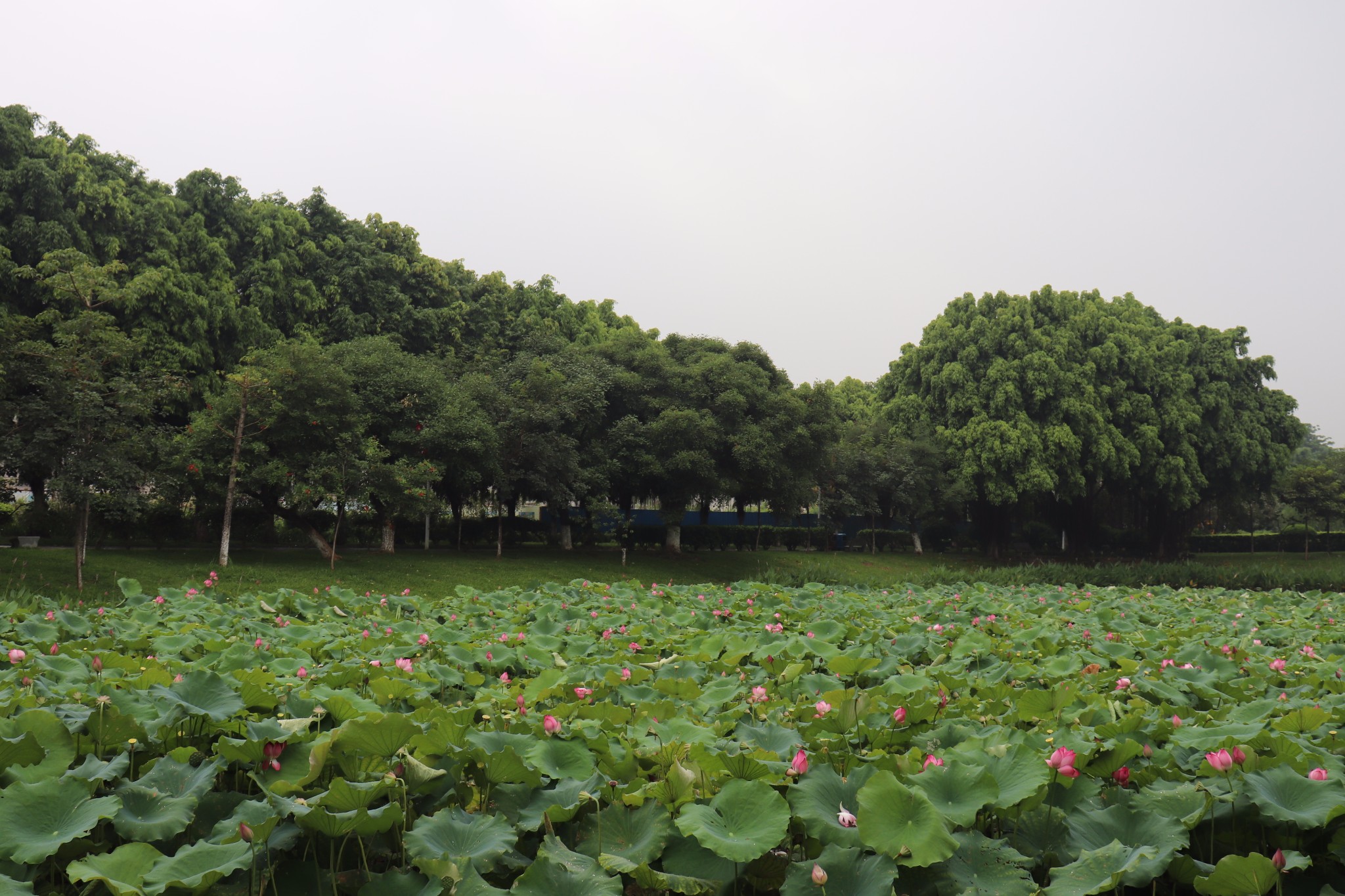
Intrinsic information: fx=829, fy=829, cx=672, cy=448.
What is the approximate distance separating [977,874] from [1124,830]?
1.26ft

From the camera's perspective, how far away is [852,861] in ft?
5.31

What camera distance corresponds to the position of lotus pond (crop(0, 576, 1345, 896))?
5.35ft

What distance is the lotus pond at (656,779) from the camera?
163cm

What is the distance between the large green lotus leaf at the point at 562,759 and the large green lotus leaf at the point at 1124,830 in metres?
1.13

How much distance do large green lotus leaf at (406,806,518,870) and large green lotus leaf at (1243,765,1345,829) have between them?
1.62 m

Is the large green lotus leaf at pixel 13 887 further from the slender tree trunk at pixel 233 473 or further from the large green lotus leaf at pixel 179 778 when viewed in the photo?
the slender tree trunk at pixel 233 473

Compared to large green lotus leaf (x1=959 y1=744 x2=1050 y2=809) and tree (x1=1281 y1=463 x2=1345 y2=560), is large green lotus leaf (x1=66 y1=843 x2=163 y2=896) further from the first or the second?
tree (x1=1281 y1=463 x2=1345 y2=560)

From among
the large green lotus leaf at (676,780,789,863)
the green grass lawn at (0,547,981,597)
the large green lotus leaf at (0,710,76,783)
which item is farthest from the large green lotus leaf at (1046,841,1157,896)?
the green grass lawn at (0,547,981,597)

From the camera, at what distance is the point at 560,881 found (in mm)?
1567

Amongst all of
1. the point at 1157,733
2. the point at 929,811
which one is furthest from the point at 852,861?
the point at 1157,733

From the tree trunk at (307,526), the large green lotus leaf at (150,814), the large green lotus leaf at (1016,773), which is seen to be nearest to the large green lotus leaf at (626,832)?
the large green lotus leaf at (1016,773)

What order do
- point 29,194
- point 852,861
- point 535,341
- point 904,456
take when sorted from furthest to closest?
point 904,456
point 535,341
point 29,194
point 852,861

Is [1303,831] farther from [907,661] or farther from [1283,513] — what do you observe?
[1283,513]

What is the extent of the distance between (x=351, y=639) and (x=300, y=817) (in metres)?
2.60
